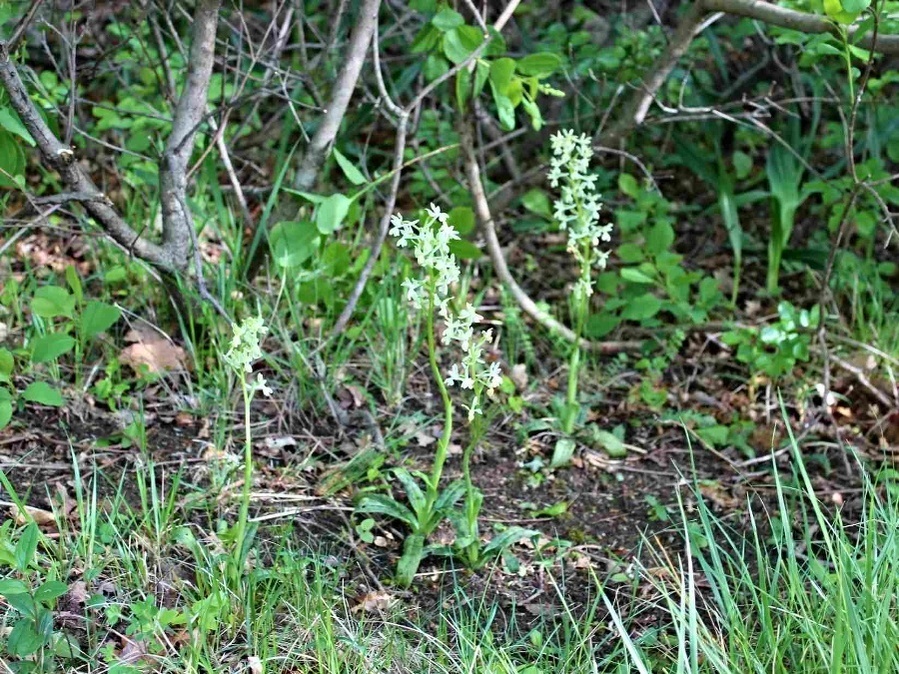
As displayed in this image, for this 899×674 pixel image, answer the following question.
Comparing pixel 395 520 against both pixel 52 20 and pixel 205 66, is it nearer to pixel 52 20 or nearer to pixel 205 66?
pixel 205 66

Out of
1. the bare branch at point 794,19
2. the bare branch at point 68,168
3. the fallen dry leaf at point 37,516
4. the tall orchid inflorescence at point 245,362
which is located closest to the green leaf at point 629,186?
the bare branch at point 794,19

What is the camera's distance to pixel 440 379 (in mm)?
2404

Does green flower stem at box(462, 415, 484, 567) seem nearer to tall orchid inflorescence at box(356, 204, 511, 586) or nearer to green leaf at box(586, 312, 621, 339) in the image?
tall orchid inflorescence at box(356, 204, 511, 586)

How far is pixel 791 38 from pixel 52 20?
244 centimetres

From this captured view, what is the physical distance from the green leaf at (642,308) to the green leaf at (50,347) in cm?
171

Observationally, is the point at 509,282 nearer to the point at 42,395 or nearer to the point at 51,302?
the point at 51,302

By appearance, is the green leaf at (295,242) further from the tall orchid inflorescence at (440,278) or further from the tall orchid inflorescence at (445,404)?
the tall orchid inflorescence at (440,278)

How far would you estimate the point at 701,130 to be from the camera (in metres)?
4.50

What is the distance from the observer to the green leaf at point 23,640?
1932 mm

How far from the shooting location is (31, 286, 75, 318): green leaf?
276cm

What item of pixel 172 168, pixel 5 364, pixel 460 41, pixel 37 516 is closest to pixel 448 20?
pixel 460 41

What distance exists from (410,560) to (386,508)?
0.16 metres

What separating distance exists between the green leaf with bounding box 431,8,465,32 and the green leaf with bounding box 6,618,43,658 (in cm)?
176

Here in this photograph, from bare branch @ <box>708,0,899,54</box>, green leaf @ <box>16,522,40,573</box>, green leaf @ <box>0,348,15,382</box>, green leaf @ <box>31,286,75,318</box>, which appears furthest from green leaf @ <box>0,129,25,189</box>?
bare branch @ <box>708,0,899,54</box>
